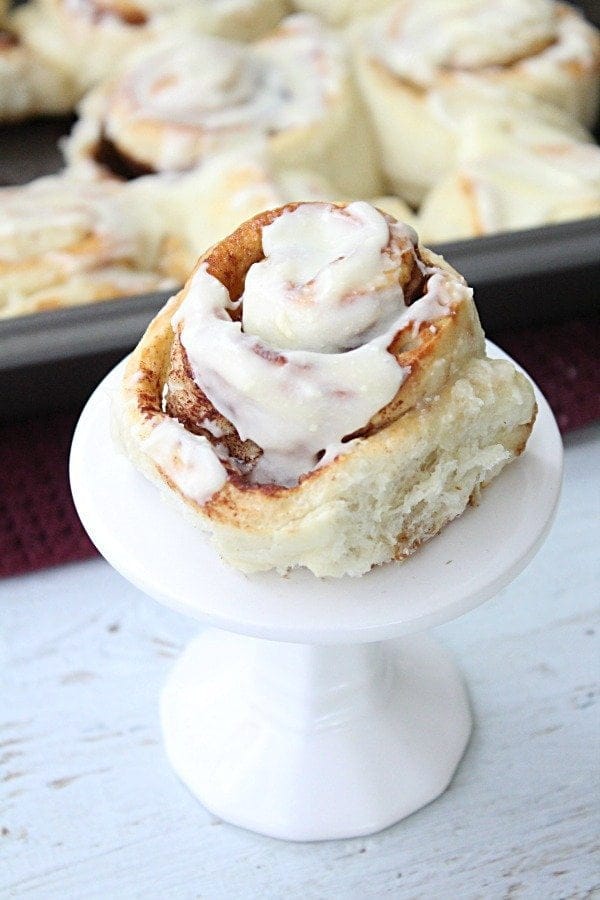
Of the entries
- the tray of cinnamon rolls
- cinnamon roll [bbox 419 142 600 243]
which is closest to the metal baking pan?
the tray of cinnamon rolls

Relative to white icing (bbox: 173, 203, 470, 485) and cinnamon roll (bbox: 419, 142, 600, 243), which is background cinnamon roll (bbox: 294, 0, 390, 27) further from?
white icing (bbox: 173, 203, 470, 485)

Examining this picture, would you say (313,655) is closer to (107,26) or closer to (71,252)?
(71,252)

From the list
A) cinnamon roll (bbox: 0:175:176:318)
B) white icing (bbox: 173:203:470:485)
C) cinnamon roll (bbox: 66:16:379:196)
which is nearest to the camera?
white icing (bbox: 173:203:470:485)

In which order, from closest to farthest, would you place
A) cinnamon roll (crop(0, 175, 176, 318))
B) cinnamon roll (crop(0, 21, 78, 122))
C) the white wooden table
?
the white wooden table < cinnamon roll (crop(0, 175, 176, 318)) < cinnamon roll (crop(0, 21, 78, 122))

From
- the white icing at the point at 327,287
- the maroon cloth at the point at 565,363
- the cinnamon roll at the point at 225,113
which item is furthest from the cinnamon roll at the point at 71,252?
the white icing at the point at 327,287

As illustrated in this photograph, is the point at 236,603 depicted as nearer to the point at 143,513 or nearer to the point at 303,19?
the point at 143,513

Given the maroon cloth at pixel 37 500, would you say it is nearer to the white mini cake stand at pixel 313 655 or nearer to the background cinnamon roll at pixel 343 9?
the white mini cake stand at pixel 313 655

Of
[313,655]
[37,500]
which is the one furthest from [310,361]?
[37,500]
